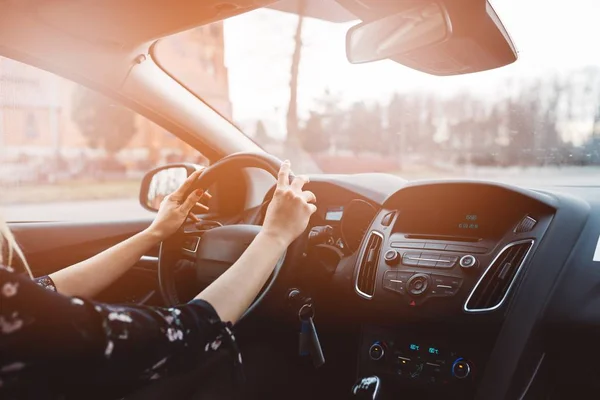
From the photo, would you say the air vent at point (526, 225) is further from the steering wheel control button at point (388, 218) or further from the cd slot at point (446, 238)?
the steering wheel control button at point (388, 218)

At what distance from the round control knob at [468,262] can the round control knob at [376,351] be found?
0.54 meters

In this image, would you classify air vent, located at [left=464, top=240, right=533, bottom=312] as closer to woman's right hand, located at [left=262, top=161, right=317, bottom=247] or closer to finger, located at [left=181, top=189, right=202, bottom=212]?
woman's right hand, located at [left=262, top=161, right=317, bottom=247]

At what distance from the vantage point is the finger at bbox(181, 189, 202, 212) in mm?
2139

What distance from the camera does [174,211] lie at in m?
2.13

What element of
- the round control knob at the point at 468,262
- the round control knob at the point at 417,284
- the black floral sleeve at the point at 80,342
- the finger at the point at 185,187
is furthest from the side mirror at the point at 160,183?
the black floral sleeve at the point at 80,342

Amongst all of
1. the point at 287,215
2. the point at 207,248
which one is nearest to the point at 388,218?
the point at 207,248

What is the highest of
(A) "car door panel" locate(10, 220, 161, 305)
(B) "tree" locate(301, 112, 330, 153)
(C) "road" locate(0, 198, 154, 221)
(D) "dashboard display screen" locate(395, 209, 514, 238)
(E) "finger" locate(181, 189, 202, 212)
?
(B) "tree" locate(301, 112, 330, 153)

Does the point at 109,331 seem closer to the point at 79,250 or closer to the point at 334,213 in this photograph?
the point at 334,213

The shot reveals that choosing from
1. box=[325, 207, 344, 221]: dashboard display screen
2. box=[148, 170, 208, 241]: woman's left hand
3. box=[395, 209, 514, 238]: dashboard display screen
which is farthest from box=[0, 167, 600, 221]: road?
box=[148, 170, 208, 241]: woman's left hand

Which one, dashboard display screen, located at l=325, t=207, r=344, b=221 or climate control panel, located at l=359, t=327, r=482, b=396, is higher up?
dashboard display screen, located at l=325, t=207, r=344, b=221

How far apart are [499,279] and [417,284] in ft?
1.06

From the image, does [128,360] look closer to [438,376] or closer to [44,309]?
[44,309]

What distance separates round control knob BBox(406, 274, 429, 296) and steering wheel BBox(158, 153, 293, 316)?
659mm

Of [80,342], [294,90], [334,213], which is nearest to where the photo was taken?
[80,342]
